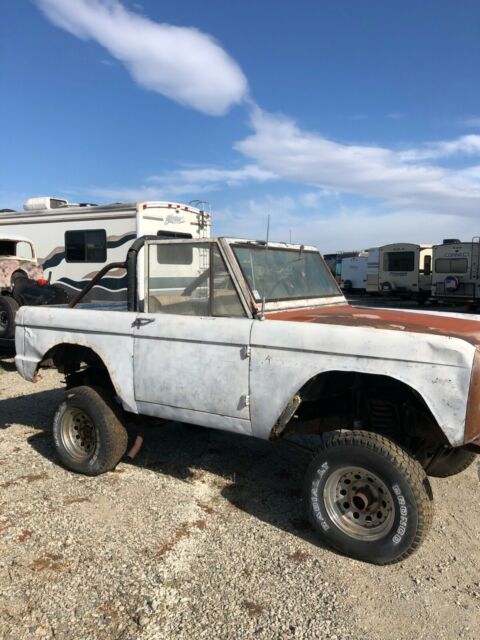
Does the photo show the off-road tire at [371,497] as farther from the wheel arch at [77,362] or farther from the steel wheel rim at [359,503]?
the wheel arch at [77,362]

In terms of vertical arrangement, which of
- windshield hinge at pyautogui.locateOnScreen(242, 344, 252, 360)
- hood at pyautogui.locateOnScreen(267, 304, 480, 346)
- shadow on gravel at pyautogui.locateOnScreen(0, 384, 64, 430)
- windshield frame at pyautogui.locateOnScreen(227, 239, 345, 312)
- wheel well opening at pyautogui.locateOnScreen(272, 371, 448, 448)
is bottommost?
shadow on gravel at pyautogui.locateOnScreen(0, 384, 64, 430)

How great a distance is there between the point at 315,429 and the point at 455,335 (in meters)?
1.22

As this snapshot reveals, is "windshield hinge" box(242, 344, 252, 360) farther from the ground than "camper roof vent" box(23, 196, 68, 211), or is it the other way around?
"camper roof vent" box(23, 196, 68, 211)

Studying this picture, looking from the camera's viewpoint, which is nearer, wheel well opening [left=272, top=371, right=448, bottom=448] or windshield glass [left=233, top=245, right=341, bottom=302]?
wheel well opening [left=272, top=371, right=448, bottom=448]

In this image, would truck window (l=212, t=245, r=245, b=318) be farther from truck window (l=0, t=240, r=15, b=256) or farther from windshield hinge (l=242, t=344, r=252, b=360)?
truck window (l=0, t=240, r=15, b=256)

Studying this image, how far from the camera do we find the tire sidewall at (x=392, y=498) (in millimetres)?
3154

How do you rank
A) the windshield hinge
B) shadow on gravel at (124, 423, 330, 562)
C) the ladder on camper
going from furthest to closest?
the ladder on camper
shadow on gravel at (124, 423, 330, 562)
the windshield hinge

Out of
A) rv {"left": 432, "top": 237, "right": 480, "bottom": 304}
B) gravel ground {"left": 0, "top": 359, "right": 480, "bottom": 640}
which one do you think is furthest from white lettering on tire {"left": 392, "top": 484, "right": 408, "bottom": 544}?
rv {"left": 432, "top": 237, "right": 480, "bottom": 304}

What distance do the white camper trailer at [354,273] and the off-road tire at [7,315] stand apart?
25.1 metres

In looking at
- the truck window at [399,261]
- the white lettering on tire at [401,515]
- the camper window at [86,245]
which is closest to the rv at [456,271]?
the truck window at [399,261]

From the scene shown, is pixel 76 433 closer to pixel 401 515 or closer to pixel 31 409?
pixel 31 409

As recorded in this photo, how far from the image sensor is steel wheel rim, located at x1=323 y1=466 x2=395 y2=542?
10.8 feet

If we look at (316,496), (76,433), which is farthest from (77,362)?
(316,496)

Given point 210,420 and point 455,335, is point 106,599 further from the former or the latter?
point 455,335
